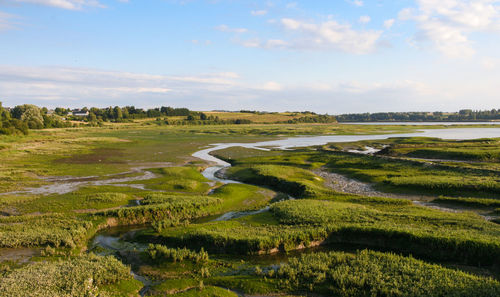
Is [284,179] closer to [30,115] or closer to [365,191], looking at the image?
[365,191]

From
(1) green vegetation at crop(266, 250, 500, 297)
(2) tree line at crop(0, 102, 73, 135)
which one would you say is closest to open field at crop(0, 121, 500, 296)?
(1) green vegetation at crop(266, 250, 500, 297)

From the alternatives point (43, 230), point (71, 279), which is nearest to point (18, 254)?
point (43, 230)

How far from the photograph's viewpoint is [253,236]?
818 inches

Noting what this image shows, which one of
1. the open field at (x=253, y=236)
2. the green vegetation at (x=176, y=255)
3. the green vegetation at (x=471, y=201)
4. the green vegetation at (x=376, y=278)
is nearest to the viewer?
the green vegetation at (x=376, y=278)

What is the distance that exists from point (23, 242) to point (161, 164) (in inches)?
1497

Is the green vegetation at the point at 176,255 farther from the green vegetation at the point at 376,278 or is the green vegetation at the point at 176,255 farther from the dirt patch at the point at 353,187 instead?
the dirt patch at the point at 353,187

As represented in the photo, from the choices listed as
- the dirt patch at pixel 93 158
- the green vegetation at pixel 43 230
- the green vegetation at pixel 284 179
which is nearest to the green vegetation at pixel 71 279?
the green vegetation at pixel 43 230

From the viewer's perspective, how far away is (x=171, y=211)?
27938 mm

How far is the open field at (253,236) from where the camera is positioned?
590 inches

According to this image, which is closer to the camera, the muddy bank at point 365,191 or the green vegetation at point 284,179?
the muddy bank at point 365,191

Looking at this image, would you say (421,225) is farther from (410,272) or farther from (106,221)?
(106,221)

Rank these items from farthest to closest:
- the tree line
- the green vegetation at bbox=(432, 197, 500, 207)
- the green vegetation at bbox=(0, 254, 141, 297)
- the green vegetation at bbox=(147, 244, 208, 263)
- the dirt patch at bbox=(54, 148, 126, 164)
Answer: the tree line
the dirt patch at bbox=(54, 148, 126, 164)
the green vegetation at bbox=(432, 197, 500, 207)
the green vegetation at bbox=(147, 244, 208, 263)
the green vegetation at bbox=(0, 254, 141, 297)

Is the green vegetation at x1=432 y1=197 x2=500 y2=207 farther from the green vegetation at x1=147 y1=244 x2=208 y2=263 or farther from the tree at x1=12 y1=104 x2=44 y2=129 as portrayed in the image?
the tree at x1=12 y1=104 x2=44 y2=129

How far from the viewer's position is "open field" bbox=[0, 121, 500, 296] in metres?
15.0
